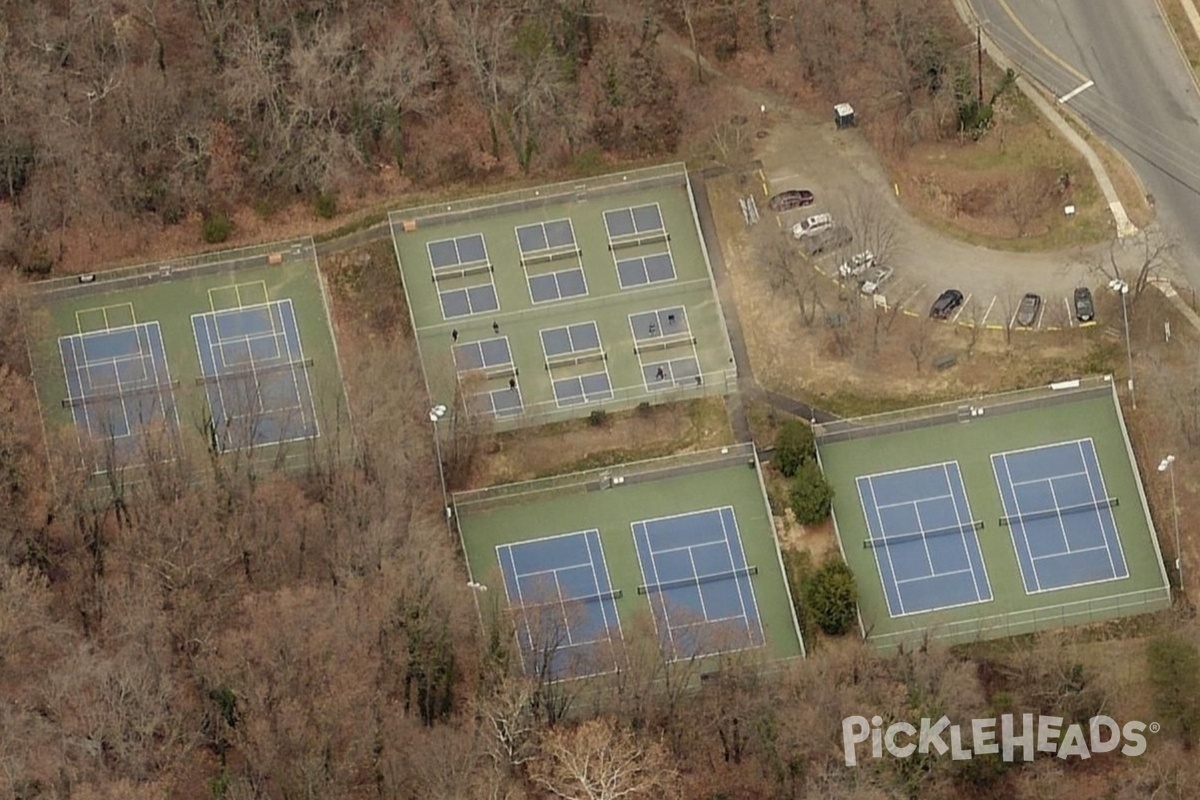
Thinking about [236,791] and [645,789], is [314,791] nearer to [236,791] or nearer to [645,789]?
→ [236,791]

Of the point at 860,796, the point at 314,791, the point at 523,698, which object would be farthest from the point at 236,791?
the point at 860,796

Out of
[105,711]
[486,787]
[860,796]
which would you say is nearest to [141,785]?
[105,711]

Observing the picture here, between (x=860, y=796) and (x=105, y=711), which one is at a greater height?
(x=105, y=711)

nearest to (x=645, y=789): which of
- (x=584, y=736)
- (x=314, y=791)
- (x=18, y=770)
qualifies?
(x=584, y=736)

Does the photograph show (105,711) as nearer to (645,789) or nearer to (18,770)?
(18,770)

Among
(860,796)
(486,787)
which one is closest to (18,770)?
(486,787)

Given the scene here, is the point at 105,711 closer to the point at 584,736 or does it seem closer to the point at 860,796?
the point at 584,736

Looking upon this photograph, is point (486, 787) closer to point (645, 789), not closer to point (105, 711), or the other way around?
point (645, 789)
